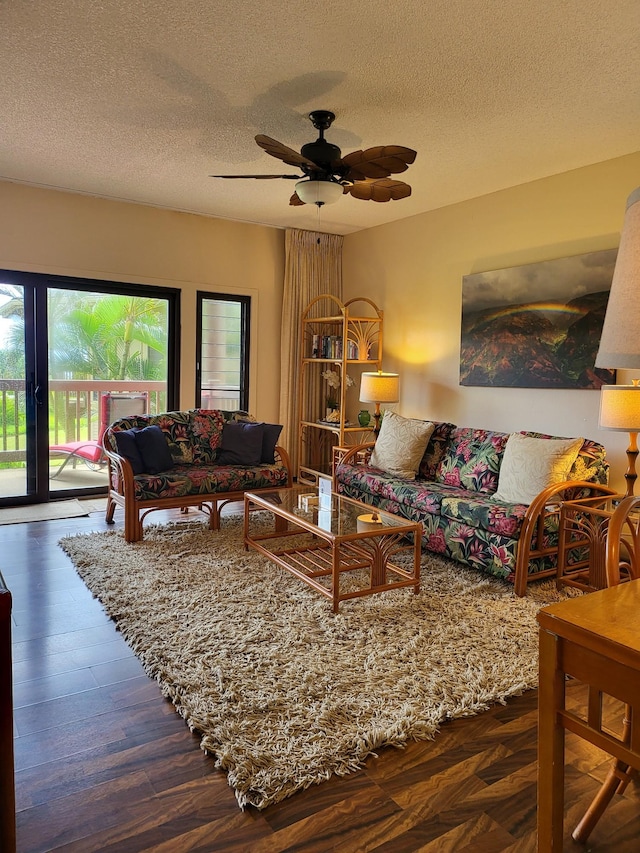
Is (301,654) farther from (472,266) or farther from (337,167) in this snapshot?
(472,266)

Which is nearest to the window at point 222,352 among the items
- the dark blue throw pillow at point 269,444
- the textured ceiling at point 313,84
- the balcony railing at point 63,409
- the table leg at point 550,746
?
the balcony railing at point 63,409

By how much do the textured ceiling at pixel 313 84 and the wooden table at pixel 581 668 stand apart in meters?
2.35

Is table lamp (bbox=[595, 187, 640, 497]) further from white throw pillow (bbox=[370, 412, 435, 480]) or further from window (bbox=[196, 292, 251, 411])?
window (bbox=[196, 292, 251, 411])

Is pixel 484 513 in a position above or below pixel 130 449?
below

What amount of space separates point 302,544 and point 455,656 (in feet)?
5.56

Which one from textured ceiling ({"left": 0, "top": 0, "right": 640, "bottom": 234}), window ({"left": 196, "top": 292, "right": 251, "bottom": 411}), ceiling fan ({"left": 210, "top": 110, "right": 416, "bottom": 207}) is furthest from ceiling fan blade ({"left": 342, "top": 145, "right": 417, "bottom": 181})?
window ({"left": 196, "top": 292, "right": 251, "bottom": 411})

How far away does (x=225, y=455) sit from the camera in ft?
16.0

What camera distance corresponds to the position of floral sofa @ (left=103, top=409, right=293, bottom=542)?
4125mm

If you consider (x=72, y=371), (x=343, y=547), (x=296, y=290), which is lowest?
(x=343, y=547)

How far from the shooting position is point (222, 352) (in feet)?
20.0

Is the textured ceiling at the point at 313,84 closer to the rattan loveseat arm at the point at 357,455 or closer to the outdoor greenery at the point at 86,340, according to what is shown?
the outdoor greenery at the point at 86,340

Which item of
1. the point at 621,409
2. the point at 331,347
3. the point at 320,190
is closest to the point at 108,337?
the point at 331,347

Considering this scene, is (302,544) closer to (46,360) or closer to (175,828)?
(175,828)

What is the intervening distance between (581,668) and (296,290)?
5511mm
